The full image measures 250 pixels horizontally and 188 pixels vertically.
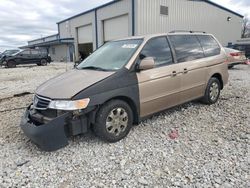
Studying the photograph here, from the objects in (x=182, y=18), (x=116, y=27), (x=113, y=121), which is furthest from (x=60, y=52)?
(x=113, y=121)

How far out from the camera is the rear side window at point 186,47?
4617mm

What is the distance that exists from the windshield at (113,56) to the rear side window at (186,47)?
0.86 metres

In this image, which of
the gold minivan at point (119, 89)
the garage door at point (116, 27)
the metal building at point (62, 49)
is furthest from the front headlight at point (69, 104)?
the metal building at point (62, 49)

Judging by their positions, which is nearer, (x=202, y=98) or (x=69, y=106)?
(x=69, y=106)

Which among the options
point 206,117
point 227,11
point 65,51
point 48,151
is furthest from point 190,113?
point 65,51

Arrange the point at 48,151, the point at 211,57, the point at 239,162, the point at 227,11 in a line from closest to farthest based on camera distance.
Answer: the point at 239,162 < the point at 48,151 < the point at 211,57 < the point at 227,11

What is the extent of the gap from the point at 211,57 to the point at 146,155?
322 cm

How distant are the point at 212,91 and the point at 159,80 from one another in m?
2.06

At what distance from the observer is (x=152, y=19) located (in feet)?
63.4

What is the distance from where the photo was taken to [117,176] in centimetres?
287

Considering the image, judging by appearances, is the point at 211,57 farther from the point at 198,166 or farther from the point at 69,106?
the point at 69,106

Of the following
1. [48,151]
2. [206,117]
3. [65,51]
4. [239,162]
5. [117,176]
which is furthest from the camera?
[65,51]

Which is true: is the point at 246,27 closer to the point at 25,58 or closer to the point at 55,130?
the point at 25,58

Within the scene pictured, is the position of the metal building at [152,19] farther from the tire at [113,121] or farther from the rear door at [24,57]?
the tire at [113,121]
